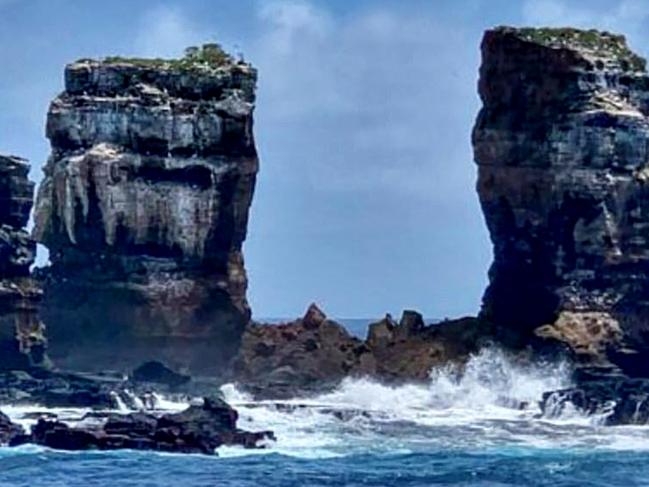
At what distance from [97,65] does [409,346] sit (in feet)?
61.7

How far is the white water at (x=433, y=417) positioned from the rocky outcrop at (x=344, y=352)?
3.07 ft

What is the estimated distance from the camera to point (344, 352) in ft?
358

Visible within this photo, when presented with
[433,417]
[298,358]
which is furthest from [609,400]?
[298,358]

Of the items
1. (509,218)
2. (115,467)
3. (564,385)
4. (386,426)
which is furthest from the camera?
(509,218)

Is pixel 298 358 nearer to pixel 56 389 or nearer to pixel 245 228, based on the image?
pixel 245 228

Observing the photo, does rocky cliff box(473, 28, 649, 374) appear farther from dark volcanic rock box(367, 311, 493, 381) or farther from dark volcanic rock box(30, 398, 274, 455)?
dark volcanic rock box(30, 398, 274, 455)

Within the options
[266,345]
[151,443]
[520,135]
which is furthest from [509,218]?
[151,443]

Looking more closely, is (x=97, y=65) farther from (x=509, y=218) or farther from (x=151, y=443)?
(x=151, y=443)

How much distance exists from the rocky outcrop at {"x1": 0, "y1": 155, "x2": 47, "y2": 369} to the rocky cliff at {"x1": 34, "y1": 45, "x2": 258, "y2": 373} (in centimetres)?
429

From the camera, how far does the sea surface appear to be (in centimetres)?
7988

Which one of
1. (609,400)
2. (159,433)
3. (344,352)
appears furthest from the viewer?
(344,352)

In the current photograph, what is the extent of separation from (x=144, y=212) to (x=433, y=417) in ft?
54.7

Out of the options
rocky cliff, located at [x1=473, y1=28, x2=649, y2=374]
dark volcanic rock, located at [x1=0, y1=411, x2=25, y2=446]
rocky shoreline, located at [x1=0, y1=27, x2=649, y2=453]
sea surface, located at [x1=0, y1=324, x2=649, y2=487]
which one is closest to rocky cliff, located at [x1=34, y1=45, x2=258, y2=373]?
rocky shoreline, located at [x1=0, y1=27, x2=649, y2=453]

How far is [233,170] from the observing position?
10981cm
